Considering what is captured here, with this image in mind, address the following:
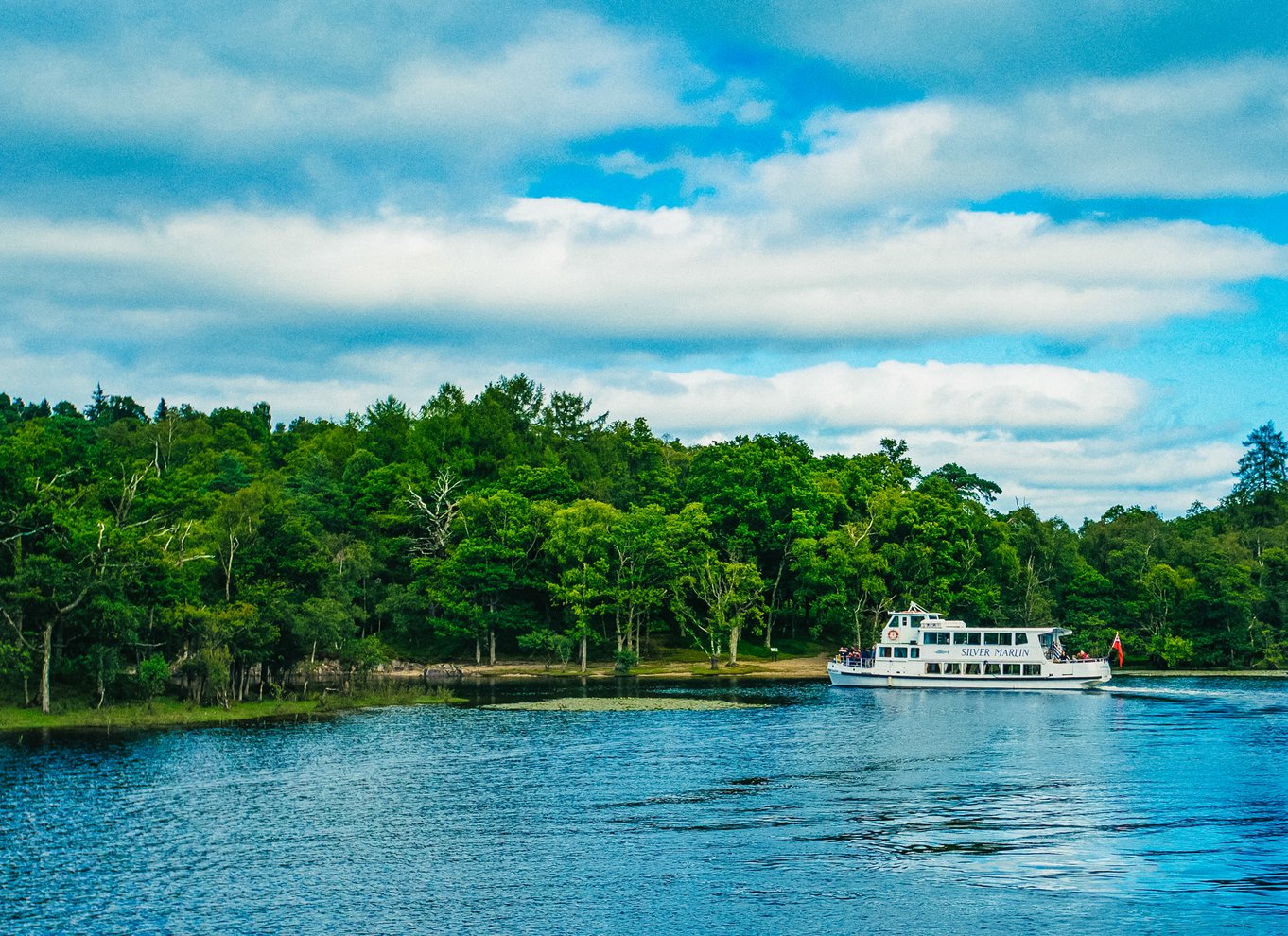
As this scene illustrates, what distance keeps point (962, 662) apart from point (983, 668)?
6.34ft

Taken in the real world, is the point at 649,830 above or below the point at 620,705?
below

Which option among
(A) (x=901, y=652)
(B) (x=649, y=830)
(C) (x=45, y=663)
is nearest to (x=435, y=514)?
(A) (x=901, y=652)

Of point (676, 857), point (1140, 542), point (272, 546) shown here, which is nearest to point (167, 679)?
point (272, 546)

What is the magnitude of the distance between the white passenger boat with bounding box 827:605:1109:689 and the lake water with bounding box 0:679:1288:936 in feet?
95.3

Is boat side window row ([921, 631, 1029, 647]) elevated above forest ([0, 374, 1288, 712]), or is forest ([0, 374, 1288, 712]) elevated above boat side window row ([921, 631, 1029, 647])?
forest ([0, 374, 1288, 712])

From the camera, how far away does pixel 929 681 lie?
10588 cm

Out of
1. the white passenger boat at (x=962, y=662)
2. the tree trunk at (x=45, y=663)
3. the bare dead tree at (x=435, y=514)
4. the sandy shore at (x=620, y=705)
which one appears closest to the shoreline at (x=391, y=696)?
the tree trunk at (x=45, y=663)

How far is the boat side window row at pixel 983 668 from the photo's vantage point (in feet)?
343

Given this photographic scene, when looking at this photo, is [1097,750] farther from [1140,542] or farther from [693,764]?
[1140,542]

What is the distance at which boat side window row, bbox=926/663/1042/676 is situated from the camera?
4117 inches

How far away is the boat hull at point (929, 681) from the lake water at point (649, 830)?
1152 inches

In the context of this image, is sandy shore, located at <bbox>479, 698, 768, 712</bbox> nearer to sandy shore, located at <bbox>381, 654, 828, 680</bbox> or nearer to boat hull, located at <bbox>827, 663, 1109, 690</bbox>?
boat hull, located at <bbox>827, 663, 1109, 690</bbox>

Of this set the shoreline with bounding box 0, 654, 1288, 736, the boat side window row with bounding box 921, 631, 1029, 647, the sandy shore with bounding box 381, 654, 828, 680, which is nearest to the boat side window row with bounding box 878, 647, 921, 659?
the boat side window row with bounding box 921, 631, 1029, 647

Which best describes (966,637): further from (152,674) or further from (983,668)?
(152,674)
